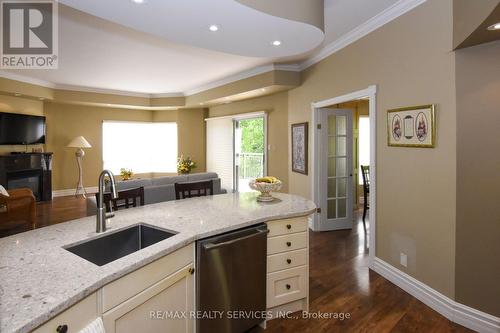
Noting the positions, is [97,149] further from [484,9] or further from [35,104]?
[484,9]

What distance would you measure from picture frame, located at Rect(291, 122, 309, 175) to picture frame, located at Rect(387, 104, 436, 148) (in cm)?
177

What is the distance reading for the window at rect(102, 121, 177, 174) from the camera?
26.4 feet

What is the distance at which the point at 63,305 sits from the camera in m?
0.96

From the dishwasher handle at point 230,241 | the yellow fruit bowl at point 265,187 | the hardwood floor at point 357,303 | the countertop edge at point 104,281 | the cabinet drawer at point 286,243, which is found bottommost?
the hardwood floor at point 357,303

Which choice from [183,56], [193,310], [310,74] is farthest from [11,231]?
[310,74]

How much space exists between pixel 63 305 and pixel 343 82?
12.0 ft

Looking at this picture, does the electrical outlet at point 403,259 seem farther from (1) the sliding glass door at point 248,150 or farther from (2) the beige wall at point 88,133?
(2) the beige wall at point 88,133

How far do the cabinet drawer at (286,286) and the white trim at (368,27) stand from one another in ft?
8.50

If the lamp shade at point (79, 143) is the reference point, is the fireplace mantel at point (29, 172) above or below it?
below

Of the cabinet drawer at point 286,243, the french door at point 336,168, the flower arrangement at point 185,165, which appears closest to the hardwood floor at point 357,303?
the cabinet drawer at point 286,243

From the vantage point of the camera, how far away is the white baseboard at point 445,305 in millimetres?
2137

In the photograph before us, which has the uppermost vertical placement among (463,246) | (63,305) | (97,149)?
(97,149)

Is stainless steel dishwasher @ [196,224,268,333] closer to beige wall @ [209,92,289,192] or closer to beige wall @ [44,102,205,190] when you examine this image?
beige wall @ [209,92,289,192]

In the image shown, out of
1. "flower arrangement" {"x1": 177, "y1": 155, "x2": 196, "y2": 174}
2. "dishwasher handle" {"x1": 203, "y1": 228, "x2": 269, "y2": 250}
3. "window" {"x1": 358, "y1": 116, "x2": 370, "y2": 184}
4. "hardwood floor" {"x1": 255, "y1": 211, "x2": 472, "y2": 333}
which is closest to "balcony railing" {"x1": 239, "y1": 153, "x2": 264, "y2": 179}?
Answer: "flower arrangement" {"x1": 177, "y1": 155, "x2": 196, "y2": 174}
